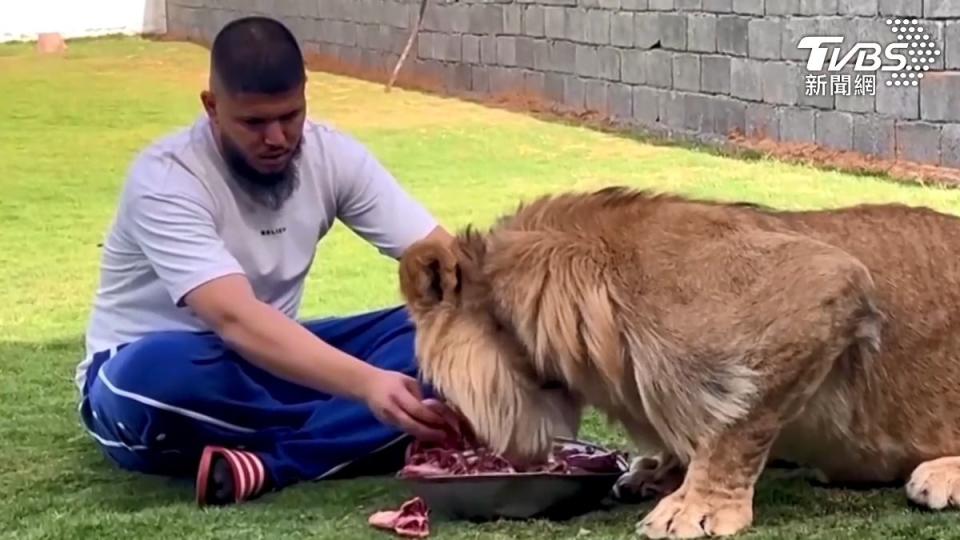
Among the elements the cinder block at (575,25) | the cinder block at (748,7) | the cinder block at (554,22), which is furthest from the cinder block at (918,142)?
the cinder block at (554,22)

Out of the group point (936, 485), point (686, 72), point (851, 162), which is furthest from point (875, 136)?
point (936, 485)

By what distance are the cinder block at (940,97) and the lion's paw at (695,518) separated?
6620 mm

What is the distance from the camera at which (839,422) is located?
11.4ft

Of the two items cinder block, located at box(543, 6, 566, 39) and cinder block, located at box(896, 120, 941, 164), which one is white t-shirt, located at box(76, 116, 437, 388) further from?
Result: cinder block, located at box(543, 6, 566, 39)

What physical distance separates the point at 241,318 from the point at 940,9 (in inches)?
266

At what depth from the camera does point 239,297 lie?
3.73m

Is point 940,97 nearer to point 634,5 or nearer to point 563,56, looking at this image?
point 634,5

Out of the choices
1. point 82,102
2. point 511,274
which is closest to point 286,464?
point 511,274

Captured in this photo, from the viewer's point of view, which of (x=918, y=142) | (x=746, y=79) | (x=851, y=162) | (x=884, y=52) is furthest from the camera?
(x=746, y=79)

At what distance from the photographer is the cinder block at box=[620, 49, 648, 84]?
12664mm

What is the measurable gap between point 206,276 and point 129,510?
61 centimetres

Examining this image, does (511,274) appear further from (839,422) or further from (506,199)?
(506,199)

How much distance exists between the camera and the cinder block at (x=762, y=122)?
11.2 meters

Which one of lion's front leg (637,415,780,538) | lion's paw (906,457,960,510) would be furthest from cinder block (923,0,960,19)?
lion's front leg (637,415,780,538)
